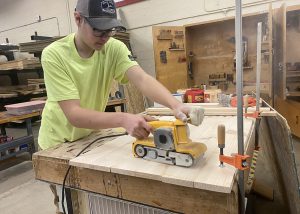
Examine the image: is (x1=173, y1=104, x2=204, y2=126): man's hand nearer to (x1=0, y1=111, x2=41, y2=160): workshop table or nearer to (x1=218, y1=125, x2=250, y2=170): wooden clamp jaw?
(x1=218, y1=125, x2=250, y2=170): wooden clamp jaw

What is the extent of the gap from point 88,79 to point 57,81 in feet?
0.53

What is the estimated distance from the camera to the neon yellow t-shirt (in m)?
1.03

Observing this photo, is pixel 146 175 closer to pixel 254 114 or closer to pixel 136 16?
pixel 254 114

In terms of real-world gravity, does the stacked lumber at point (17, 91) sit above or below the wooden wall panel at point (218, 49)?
below

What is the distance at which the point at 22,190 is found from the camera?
2523 millimetres

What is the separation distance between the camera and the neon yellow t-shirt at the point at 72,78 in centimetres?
103

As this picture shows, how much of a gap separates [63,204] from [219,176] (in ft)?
2.36

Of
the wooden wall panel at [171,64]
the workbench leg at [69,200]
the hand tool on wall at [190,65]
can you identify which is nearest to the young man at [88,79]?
the workbench leg at [69,200]

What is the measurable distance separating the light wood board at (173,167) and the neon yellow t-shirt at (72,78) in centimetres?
24

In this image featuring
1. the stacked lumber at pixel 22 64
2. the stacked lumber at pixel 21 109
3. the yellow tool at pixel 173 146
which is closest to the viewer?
the yellow tool at pixel 173 146

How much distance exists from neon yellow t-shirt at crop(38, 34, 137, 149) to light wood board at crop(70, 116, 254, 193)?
0.24 m

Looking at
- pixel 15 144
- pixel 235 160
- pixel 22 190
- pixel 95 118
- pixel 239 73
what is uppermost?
pixel 239 73

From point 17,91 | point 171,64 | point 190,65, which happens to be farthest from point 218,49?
point 17,91

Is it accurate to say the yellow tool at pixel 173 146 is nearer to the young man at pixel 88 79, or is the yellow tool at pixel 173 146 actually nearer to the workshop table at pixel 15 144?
the young man at pixel 88 79
